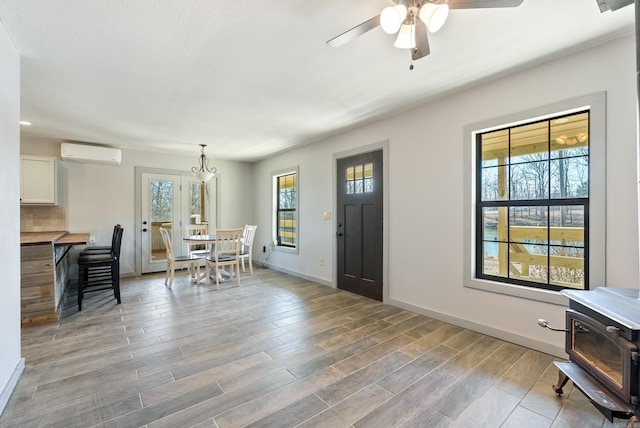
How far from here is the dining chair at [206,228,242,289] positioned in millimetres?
4547

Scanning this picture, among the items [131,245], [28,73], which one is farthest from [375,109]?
[131,245]

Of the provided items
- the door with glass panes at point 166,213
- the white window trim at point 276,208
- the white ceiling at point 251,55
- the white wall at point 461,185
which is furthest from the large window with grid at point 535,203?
the door with glass panes at point 166,213

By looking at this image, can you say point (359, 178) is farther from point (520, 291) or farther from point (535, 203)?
point (520, 291)

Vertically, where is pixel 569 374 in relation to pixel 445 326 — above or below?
above

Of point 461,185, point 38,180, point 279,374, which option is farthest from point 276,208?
point 279,374

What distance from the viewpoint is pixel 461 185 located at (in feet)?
9.59

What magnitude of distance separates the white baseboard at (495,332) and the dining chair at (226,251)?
2.75m

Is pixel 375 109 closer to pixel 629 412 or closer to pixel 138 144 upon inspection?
pixel 629 412

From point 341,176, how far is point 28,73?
3568mm

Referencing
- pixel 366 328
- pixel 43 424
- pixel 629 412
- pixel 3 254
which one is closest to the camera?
pixel 629 412

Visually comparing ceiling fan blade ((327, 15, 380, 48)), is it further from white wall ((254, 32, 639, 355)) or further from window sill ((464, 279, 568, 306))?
window sill ((464, 279, 568, 306))

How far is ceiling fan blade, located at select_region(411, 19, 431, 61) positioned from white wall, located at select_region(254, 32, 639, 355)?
1.41 metres

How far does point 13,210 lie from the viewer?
6.63ft

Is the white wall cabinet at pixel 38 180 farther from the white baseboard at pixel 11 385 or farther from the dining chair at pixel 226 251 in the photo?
the white baseboard at pixel 11 385
